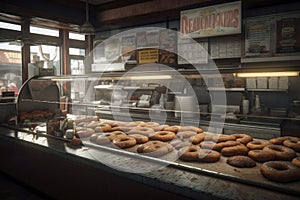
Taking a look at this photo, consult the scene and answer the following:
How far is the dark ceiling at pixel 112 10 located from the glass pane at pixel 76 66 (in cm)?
173

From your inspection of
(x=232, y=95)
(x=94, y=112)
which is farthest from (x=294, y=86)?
(x=94, y=112)

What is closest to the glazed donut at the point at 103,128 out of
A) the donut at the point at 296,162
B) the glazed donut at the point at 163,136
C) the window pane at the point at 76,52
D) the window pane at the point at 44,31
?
the glazed donut at the point at 163,136

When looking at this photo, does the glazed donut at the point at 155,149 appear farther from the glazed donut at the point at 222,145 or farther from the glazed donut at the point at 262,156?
the glazed donut at the point at 262,156

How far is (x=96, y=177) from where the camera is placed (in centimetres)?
199

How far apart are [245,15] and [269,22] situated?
507mm

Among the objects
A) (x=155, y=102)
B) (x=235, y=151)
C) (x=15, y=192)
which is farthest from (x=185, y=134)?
(x=155, y=102)

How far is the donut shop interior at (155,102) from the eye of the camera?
168 cm

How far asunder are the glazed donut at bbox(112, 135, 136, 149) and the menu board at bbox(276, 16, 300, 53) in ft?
11.2

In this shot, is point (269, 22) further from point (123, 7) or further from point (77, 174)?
point (77, 174)

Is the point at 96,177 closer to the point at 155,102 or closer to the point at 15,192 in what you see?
the point at 15,192

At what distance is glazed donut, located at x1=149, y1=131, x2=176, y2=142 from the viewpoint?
2229 millimetres

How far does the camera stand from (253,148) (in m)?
1.91

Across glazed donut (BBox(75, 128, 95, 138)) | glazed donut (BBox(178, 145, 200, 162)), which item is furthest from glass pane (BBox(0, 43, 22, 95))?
glazed donut (BBox(178, 145, 200, 162))

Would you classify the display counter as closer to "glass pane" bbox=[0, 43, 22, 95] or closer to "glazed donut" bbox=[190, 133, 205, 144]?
"glazed donut" bbox=[190, 133, 205, 144]
